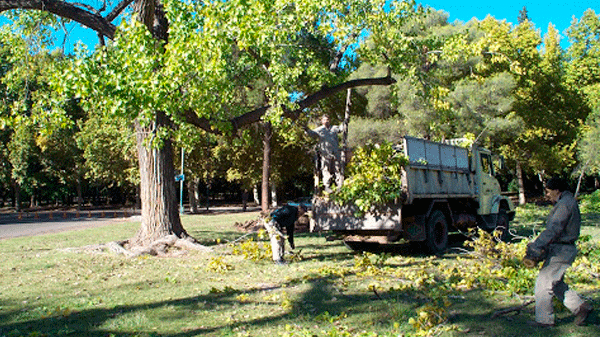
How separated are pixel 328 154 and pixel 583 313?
6.90 meters

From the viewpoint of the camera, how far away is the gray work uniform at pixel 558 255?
18.1ft

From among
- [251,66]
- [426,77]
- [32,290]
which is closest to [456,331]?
[32,290]

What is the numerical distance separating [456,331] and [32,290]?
21.9 feet

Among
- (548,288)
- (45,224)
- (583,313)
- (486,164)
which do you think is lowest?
(583,313)

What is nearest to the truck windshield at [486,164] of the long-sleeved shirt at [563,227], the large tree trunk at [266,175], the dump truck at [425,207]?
the dump truck at [425,207]

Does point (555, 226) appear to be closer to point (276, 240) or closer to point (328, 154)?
point (276, 240)

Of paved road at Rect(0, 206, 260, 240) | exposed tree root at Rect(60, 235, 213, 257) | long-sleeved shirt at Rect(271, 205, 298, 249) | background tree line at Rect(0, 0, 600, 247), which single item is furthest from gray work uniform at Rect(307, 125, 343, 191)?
paved road at Rect(0, 206, 260, 240)

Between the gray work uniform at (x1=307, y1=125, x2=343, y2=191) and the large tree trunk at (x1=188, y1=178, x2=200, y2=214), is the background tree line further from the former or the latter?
the large tree trunk at (x1=188, y1=178, x2=200, y2=214)

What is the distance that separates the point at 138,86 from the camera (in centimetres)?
950

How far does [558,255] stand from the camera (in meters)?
5.56

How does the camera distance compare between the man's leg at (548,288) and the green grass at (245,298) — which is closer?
the man's leg at (548,288)

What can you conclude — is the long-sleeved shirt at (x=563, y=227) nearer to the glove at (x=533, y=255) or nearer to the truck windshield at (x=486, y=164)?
the glove at (x=533, y=255)

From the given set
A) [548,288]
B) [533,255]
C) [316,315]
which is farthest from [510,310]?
[316,315]

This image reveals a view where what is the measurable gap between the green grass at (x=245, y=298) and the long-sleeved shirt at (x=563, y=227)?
0.96m
